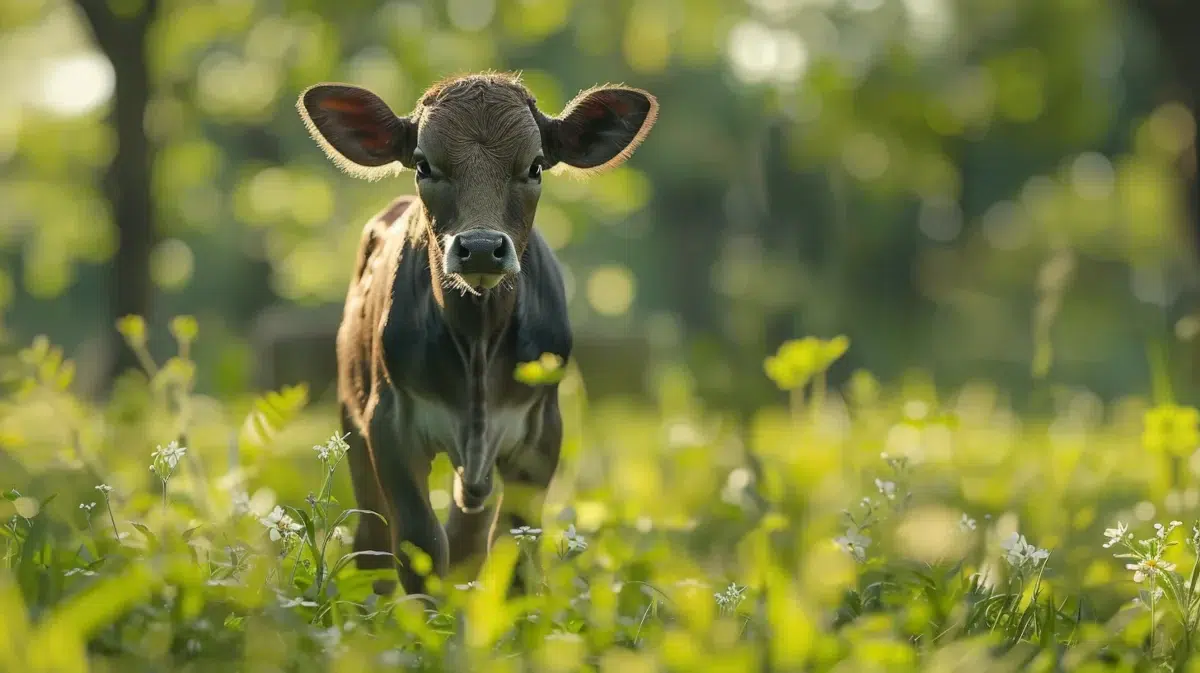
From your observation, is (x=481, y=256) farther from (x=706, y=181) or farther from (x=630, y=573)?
(x=706, y=181)

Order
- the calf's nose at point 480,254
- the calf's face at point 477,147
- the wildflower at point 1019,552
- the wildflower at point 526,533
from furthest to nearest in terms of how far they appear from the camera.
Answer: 1. the calf's face at point 477,147
2. the calf's nose at point 480,254
3. the wildflower at point 526,533
4. the wildflower at point 1019,552

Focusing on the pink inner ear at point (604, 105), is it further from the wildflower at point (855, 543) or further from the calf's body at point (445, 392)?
the wildflower at point (855, 543)

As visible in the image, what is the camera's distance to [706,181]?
34.7m

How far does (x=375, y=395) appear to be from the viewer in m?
4.50

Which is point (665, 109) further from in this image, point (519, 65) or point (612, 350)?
point (612, 350)

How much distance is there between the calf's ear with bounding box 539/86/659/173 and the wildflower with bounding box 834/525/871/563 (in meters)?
1.57

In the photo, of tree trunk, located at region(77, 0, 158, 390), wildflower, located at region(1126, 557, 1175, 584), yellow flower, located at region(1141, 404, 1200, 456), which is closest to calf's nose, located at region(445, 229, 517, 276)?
wildflower, located at region(1126, 557, 1175, 584)

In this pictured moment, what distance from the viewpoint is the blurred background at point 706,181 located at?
12531mm

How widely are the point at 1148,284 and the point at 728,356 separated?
2076 centimetres

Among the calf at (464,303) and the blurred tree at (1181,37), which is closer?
the calf at (464,303)

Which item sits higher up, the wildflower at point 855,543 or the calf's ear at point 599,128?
the calf's ear at point 599,128

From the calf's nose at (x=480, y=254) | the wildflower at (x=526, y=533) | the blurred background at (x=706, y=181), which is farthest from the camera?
the blurred background at (x=706, y=181)

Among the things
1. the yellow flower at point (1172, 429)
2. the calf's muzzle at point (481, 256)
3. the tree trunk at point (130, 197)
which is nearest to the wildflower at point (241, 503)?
the calf's muzzle at point (481, 256)

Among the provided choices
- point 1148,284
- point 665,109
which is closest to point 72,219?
point 665,109
